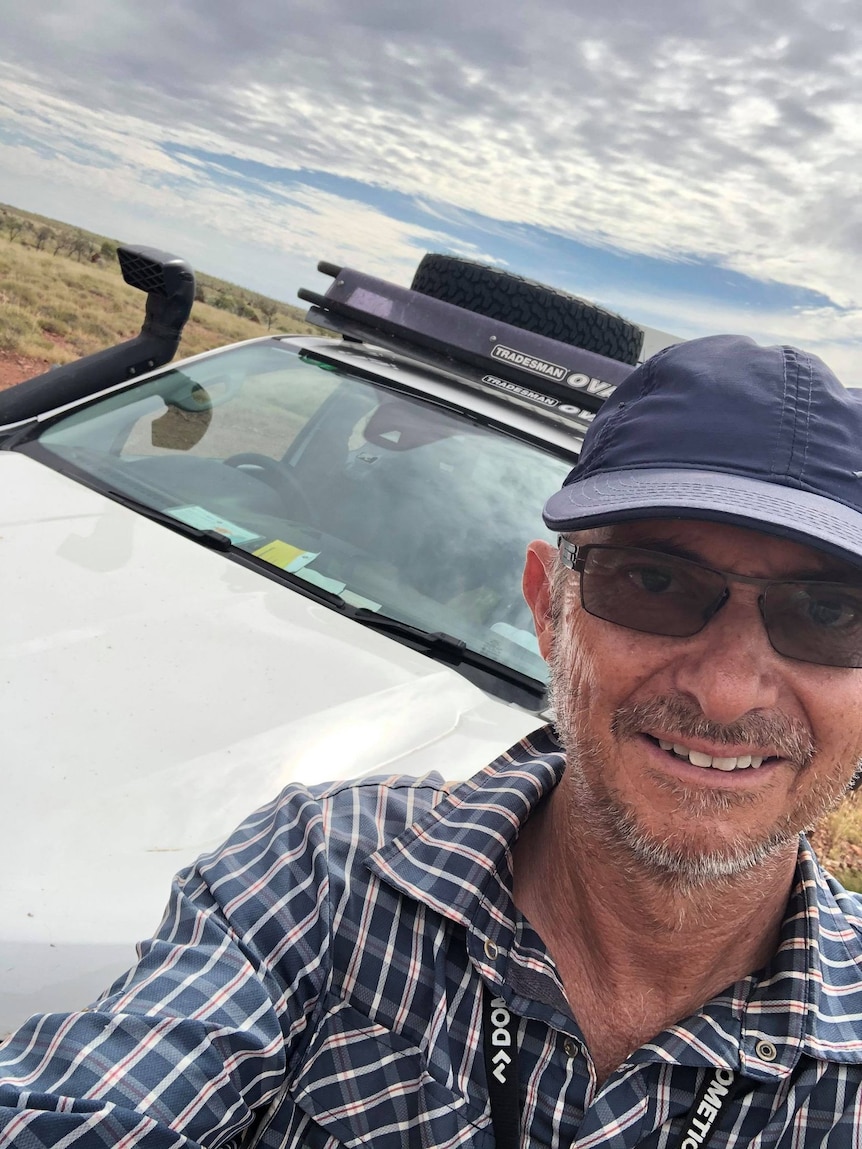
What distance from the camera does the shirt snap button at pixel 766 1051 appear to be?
114 cm

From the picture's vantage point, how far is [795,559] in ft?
3.74

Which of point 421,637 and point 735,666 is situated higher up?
point 735,666

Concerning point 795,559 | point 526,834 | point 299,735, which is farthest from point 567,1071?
point 299,735

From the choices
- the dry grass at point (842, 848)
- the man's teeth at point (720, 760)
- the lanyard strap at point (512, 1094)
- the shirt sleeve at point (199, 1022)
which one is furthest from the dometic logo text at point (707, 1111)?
the dry grass at point (842, 848)

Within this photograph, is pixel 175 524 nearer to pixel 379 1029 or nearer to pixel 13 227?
pixel 379 1029

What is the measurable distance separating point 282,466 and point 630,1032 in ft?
6.84

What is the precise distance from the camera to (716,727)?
115cm

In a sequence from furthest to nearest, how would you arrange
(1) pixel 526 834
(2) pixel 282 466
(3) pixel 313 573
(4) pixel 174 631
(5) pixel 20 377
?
(5) pixel 20 377 → (2) pixel 282 466 → (3) pixel 313 573 → (4) pixel 174 631 → (1) pixel 526 834

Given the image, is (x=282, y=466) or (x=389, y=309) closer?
(x=282, y=466)

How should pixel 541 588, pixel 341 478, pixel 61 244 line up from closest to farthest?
pixel 541 588 → pixel 341 478 → pixel 61 244

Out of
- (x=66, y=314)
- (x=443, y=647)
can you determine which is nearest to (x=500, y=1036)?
(x=443, y=647)

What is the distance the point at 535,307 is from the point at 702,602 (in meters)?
2.64

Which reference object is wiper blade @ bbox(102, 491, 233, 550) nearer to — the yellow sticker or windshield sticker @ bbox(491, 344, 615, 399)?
the yellow sticker

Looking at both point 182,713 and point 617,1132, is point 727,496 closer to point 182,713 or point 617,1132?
point 617,1132
